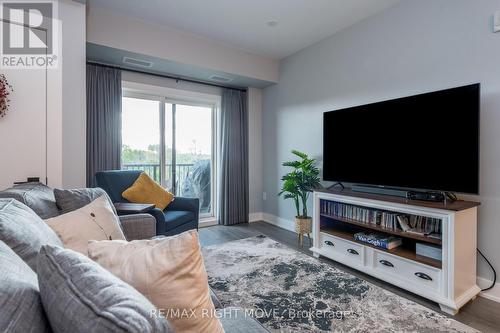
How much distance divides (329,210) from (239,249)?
3.84 ft

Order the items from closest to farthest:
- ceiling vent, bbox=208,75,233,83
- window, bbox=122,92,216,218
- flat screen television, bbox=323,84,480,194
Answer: flat screen television, bbox=323,84,480,194
window, bbox=122,92,216,218
ceiling vent, bbox=208,75,233,83

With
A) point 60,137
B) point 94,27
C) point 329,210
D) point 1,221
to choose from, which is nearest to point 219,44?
point 94,27

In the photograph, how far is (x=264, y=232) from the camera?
156 inches

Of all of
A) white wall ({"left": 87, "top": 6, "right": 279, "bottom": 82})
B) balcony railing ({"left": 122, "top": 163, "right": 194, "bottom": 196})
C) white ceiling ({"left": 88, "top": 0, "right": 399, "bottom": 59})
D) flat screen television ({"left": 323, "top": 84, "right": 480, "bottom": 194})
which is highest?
white ceiling ({"left": 88, "top": 0, "right": 399, "bottom": 59})

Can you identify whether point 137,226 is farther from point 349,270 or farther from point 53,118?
point 349,270

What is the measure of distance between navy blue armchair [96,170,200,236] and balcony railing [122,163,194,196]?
71 centimetres

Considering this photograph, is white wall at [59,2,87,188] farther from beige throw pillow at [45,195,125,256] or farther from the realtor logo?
beige throw pillow at [45,195,125,256]

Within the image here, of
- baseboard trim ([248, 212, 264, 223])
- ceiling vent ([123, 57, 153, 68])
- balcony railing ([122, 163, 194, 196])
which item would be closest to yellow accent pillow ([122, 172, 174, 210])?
balcony railing ([122, 163, 194, 196])

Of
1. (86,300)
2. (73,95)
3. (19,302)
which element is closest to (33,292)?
(19,302)

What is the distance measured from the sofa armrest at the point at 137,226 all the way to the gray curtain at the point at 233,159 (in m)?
2.36

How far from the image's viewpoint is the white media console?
191 centimetres

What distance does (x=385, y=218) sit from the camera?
2.48 m

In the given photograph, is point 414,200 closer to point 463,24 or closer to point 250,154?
point 463,24

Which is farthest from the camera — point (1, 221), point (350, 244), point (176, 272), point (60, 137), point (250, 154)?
point (250, 154)
